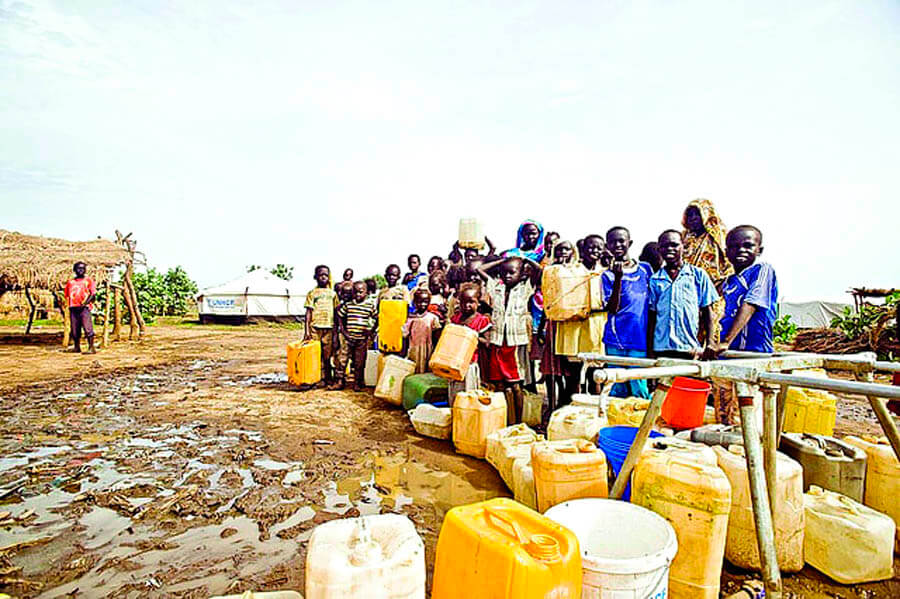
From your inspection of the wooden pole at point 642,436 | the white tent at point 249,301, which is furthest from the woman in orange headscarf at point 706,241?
the white tent at point 249,301

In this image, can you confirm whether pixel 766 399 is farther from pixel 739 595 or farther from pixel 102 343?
pixel 102 343

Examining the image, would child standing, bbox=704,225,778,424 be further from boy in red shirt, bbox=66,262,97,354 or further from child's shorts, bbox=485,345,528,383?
boy in red shirt, bbox=66,262,97,354

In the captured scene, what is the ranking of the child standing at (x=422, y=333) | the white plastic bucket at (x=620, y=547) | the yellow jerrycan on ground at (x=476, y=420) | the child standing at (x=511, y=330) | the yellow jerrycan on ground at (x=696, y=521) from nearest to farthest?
the white plastic bucket at (x=620, y=547) → the yellow jerrycan on ground at (x=696, y=521) → the yellow jerrycan on ground at (x=476, y=420) → the child standing at (x=511, y=330) → the child standing at (x=422, y=333)

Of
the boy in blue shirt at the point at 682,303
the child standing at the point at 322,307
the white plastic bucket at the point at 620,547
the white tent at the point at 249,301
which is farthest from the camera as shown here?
the white tent at the point at 249,301

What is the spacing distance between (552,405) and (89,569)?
4272mm

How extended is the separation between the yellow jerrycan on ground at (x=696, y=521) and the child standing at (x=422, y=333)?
444 centimetres

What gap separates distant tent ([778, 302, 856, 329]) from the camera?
2356 centimetres

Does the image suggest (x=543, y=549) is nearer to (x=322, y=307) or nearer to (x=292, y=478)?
(x=292, y=478)

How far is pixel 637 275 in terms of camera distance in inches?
188

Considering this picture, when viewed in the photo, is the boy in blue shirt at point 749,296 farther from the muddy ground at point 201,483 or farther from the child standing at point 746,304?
the muddy ground at point 201,483

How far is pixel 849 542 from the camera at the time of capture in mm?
2641

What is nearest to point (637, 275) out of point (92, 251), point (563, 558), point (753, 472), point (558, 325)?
point (558, 325)

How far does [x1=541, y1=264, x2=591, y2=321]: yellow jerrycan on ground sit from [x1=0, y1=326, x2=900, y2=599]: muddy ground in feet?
5.33

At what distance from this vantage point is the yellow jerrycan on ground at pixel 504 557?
67.1 inches
